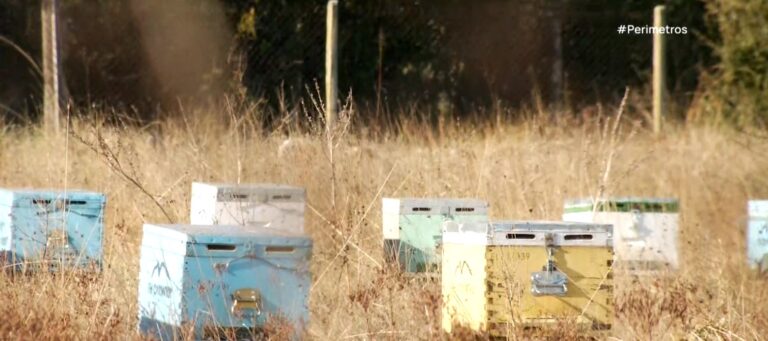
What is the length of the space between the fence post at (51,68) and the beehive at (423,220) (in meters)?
4.52

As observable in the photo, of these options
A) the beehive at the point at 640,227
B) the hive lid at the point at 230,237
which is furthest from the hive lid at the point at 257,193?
the beehive at the point at 640,227

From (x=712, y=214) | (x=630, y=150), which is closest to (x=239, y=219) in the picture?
(x=712, y=214)

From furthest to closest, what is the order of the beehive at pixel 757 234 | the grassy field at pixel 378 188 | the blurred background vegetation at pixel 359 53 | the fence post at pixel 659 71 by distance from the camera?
1. the blurred background vegetation at pixel 359 53
2. the fence post at pixel 659 71
3. the beehive at pixel 757 234
4. the grassy field at pixel 378 188

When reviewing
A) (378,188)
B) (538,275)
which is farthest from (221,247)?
(378,188)

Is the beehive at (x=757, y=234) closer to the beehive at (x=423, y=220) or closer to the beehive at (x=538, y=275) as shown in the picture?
the beehive at (x=423, y=220)

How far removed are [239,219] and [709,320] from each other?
241cm

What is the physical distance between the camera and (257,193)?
6438 millimetres

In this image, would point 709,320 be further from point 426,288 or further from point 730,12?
point 730,12

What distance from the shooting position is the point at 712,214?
920 cm

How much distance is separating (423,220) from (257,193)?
2.87 ft

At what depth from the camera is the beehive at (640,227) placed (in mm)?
7457

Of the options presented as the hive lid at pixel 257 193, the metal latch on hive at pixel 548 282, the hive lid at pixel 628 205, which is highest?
the hive lid at pixel 257 193

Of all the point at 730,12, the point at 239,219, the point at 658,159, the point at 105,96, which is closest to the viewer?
the point at 239,219

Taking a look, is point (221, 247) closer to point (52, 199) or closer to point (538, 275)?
point (538, 275)
